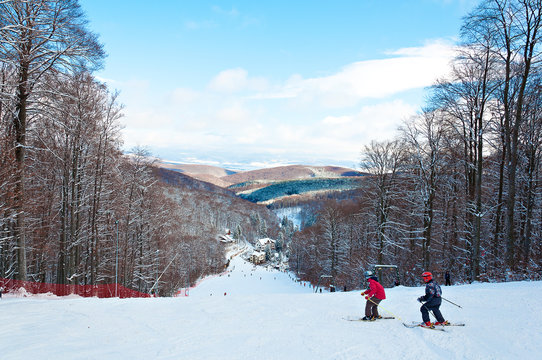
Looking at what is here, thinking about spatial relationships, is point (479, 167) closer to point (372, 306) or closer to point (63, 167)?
point (372, 306)

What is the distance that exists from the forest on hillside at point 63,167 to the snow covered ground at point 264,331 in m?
3.91

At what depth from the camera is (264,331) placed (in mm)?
6746

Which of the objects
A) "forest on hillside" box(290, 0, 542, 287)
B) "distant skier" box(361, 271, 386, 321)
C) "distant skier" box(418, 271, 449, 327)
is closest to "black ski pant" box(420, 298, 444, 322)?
"distant skier" box(418, 271, 449, 327)

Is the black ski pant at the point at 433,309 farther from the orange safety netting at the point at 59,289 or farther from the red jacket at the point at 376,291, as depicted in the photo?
the orange safety netting at the point at 59,289

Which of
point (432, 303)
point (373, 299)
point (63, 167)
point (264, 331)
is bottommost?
point (264, 331)

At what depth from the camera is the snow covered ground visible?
5.27 m

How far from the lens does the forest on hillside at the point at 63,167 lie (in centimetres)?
862

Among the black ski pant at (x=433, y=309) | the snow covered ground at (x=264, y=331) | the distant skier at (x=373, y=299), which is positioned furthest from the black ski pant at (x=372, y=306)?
the black ski pant at (x=433, y=309)

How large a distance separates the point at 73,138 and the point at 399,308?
15654 millimetres

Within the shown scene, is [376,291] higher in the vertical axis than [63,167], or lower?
lower

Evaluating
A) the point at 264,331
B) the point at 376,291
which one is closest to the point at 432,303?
the point at 376,291

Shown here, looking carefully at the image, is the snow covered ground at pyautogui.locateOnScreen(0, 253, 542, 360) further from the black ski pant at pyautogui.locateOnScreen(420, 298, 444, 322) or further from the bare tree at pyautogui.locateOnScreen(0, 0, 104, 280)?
the bare tree at pyautogui.locateOnScreen(0, 0, 104, 280)

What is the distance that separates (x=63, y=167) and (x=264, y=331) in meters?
13.5

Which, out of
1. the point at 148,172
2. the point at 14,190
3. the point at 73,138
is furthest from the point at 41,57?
the point at 148,172
